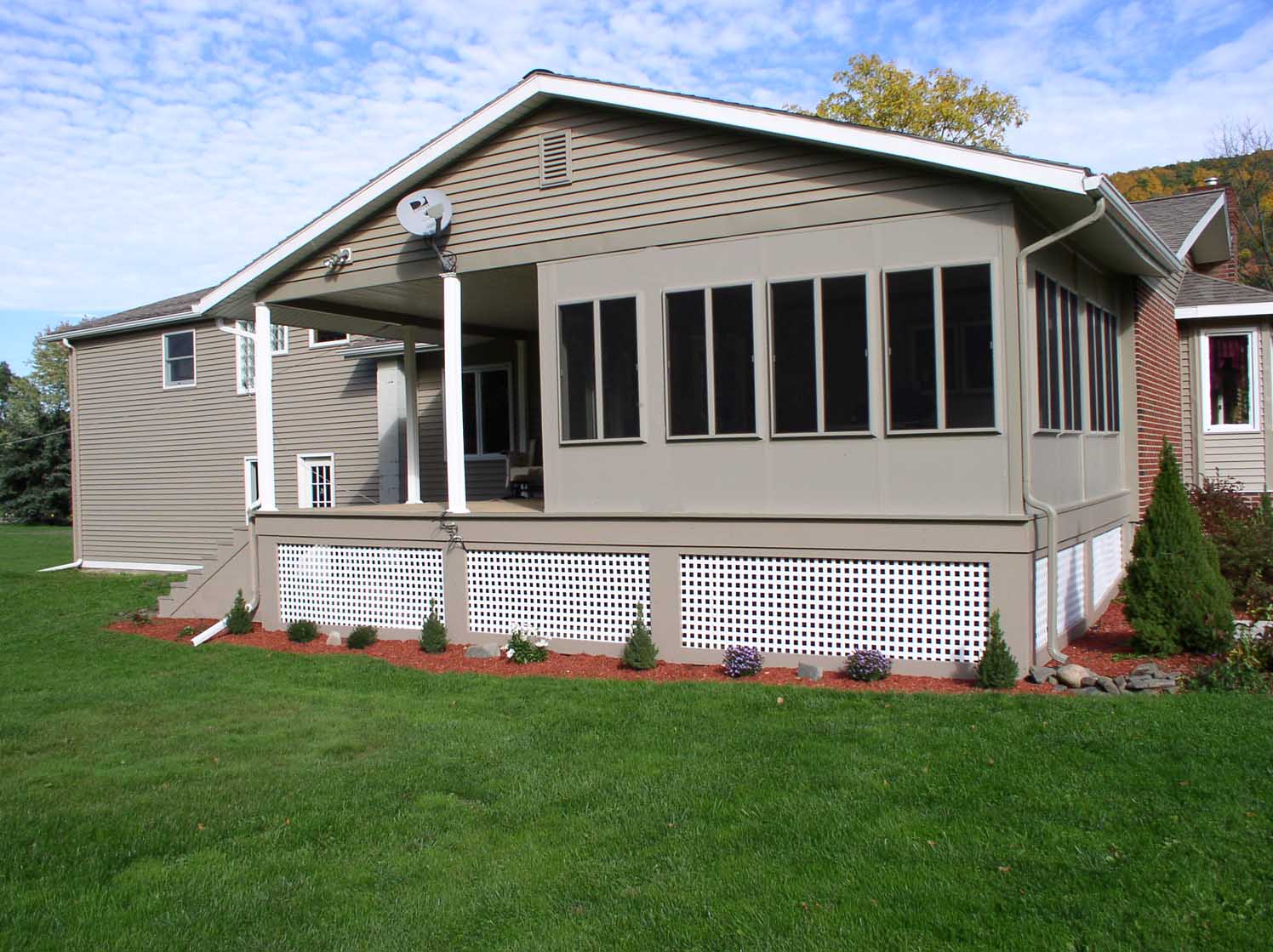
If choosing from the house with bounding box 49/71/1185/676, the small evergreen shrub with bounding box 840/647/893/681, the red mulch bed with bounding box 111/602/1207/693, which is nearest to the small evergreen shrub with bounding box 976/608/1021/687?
the red mulch bed with bounding box 111/602/1207/693

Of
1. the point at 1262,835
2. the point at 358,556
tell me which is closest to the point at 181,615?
the point at 358,556

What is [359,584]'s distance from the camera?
37.9 ft

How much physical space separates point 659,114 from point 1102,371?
223 inches

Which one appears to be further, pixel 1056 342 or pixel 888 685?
pixel 1056 342

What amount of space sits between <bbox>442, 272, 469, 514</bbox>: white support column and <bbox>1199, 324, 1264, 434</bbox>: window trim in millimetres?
10207

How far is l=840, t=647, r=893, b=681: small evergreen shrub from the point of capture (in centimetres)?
823

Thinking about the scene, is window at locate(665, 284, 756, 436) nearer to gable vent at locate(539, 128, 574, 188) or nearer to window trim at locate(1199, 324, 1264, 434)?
gable vent at locate(539, 128, 574, 188)

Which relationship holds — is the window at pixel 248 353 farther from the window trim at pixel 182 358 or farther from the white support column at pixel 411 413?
the white support column at pixel 411 413

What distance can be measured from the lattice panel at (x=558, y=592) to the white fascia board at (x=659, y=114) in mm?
3946

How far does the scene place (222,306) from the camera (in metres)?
12.8

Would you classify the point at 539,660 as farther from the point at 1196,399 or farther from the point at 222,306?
Answer: the point at 1196,399

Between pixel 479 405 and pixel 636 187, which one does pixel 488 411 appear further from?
pixel 636 187

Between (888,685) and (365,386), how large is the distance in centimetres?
1233

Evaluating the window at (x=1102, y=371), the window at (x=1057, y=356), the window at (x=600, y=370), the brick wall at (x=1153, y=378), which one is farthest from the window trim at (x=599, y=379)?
the brick wall at (x=1153, y=378)
